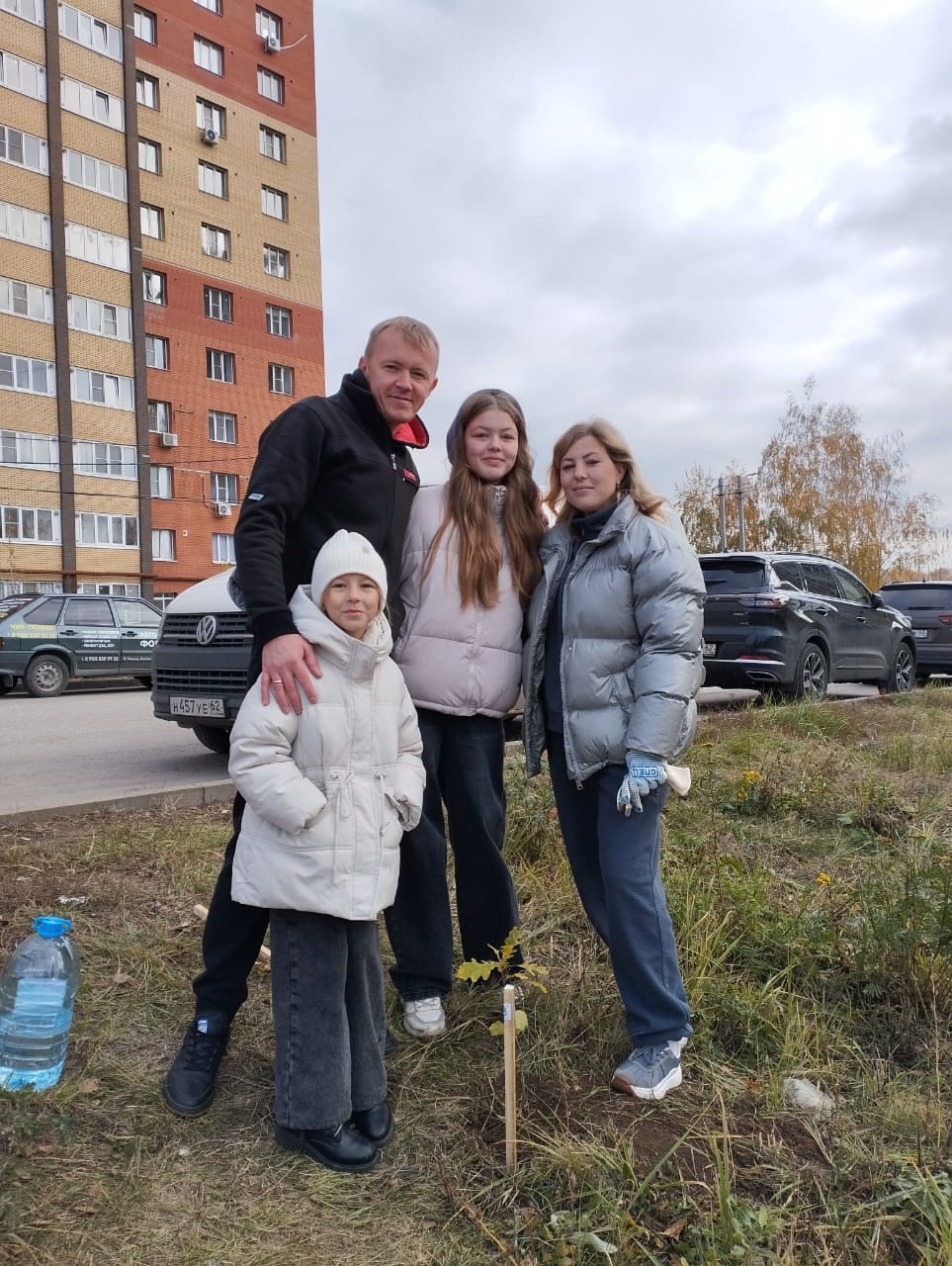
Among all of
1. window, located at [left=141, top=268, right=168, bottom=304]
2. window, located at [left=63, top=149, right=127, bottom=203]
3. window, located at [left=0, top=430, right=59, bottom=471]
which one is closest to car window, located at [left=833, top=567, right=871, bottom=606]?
window, located at [left=0, top=430, right=59, bottom=471]

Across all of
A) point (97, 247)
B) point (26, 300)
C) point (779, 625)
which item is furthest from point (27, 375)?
point (779, 625)

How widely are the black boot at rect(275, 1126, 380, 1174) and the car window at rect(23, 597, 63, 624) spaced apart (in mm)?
13654

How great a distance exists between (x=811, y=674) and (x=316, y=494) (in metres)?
8.46

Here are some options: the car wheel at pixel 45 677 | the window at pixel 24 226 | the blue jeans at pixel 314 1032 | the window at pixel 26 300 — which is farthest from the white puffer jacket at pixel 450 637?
the window at pixel 24 226

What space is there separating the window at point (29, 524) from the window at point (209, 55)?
18.5m

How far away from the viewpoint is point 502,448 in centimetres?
285

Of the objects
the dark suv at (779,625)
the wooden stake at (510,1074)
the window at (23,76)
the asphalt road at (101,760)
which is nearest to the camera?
the wooden stake at (510,1074)

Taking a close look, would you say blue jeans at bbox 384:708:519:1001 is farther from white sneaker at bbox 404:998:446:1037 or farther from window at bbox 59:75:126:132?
window at bbox 59:75:126:132

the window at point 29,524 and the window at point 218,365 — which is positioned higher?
the window at point 218,365

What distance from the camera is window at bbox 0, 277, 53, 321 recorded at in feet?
102

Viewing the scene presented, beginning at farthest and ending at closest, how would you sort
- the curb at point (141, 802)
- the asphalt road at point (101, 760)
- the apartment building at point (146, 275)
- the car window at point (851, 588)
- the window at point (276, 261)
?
the window at point (276, 261), the apartment building at point (146, 275), the car window at point (851, 588), the asphalt road at point (101, 760), the curb at point (141, 802)

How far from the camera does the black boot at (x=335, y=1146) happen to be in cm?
220

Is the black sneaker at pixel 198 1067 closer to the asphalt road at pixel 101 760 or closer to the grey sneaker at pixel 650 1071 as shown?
the grey sneaker at pixel 650 1071

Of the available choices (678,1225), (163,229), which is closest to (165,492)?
(163,229)
